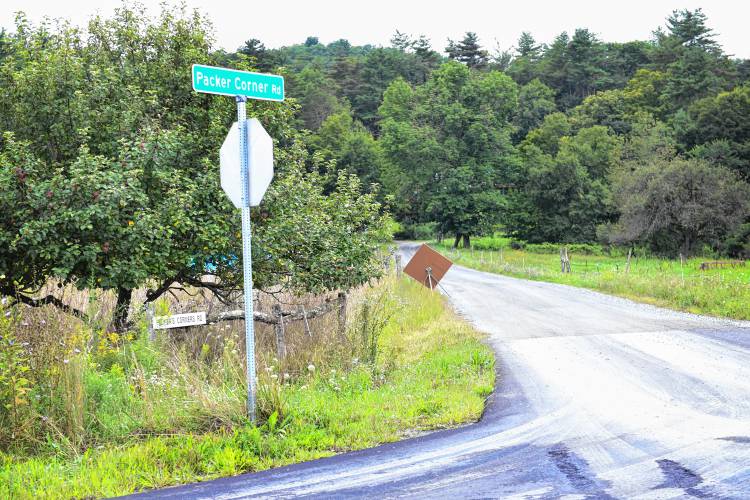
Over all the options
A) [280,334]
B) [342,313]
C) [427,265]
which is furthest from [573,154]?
[280,334]

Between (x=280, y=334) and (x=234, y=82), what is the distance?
4.55m

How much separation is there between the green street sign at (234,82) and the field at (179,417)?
9.43 feet

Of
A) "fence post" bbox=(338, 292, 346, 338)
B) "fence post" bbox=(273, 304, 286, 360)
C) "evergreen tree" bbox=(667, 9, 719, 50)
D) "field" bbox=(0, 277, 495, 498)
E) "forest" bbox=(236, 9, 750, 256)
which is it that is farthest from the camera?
"evergreen tree" bbox=(667, 9, 719, 50)

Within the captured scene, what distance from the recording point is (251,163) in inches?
262

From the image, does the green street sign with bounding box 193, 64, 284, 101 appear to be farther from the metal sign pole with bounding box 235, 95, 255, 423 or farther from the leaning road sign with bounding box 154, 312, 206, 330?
the leaning road sign with bounding box 154, 312, 206, 330

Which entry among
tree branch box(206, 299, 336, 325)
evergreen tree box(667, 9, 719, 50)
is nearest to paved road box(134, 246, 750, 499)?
tree branch box(206, 299, 336, 325)

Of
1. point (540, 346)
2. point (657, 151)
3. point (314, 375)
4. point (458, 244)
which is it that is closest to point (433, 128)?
point (458, 244)

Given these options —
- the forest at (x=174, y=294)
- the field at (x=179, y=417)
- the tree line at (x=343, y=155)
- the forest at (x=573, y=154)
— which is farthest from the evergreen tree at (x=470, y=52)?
the field at (x=179, y=417)

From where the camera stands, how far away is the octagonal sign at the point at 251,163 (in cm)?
661

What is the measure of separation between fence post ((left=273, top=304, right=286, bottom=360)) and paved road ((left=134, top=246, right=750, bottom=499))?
10.6 feet

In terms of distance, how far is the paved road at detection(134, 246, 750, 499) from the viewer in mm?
5465

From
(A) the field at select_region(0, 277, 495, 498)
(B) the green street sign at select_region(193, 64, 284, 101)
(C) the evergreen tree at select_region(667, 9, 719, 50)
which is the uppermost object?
(C) the evergreen tree at select_region(667, 9, 719, 50)

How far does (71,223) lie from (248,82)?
11.8 feet

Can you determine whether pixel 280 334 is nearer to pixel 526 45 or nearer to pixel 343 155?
pixel 343 155
